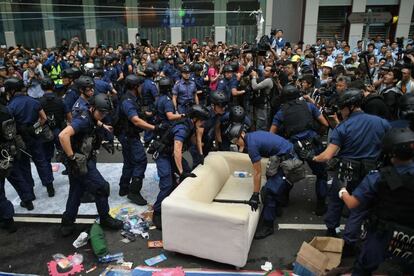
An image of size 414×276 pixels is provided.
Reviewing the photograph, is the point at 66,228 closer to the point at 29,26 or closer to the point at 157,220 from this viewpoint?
the point at 157,220

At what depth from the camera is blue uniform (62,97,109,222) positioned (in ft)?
14.0

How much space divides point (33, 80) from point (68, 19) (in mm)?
16193

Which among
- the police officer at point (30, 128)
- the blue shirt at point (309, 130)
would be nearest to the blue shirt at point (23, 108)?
the police officer at point (30, 128)

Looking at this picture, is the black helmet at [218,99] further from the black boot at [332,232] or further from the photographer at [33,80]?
the photographer at [33,80]

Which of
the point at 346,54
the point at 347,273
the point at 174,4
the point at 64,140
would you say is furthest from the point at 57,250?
the point at 174,4

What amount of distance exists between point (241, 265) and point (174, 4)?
2076 centimetres

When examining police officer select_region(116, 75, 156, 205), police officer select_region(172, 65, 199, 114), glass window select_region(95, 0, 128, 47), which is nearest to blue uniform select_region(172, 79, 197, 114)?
police officer select_region(172, 65, 199, 114)

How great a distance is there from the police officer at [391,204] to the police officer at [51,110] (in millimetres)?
4738

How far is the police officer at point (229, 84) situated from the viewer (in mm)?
7605

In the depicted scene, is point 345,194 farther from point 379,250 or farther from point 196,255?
point 196,255

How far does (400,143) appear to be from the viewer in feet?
8.95

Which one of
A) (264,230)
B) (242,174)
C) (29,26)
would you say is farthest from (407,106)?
(29,26)

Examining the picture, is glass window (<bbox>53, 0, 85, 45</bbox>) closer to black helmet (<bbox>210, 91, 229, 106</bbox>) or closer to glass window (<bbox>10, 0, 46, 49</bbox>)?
glass window (<bbox>10, 0, 46, 49</bbox>)

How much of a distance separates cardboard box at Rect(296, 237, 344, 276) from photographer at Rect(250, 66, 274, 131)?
13.5 feet
